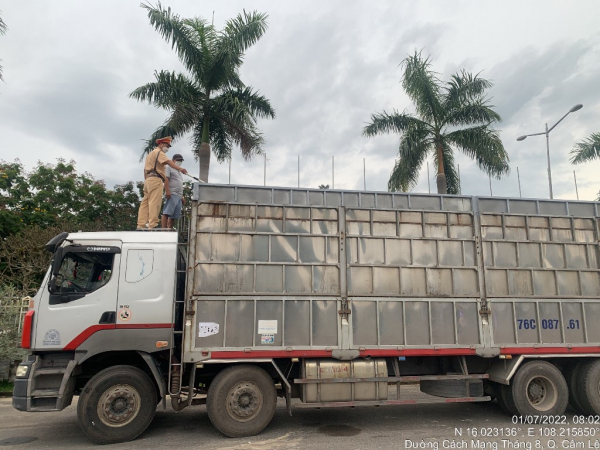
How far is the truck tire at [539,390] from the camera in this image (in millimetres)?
6633

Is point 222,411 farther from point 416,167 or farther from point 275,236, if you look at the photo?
point 416,167

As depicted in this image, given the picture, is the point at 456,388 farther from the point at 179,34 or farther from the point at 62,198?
the point at 62,198

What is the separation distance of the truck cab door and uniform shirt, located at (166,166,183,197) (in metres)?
1.85

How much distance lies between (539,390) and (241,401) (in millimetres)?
5000

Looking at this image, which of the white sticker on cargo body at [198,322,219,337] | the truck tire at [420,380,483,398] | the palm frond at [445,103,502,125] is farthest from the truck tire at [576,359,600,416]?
the palm frond at [445,103,502,125]

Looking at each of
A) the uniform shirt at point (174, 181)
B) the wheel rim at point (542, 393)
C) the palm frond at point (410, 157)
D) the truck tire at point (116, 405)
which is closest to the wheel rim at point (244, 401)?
the truck tire at point (116, 405)

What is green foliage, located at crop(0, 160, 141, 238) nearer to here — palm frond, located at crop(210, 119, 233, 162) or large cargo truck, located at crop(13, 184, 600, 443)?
palm frond, located at crop(210, 119, 233, 162)

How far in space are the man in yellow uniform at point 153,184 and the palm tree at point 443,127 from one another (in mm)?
10932

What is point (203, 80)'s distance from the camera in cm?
1452

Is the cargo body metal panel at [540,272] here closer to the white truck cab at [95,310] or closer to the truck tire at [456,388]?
the truck tire at [456,388]

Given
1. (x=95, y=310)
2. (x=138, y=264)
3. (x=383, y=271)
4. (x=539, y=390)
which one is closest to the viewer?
(x=95, y=310)

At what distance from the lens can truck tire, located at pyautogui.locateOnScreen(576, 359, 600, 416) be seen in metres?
6.67

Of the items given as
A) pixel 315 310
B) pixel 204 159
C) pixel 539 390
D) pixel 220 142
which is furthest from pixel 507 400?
pixel 220 142

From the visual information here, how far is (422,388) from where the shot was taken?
702 cm
